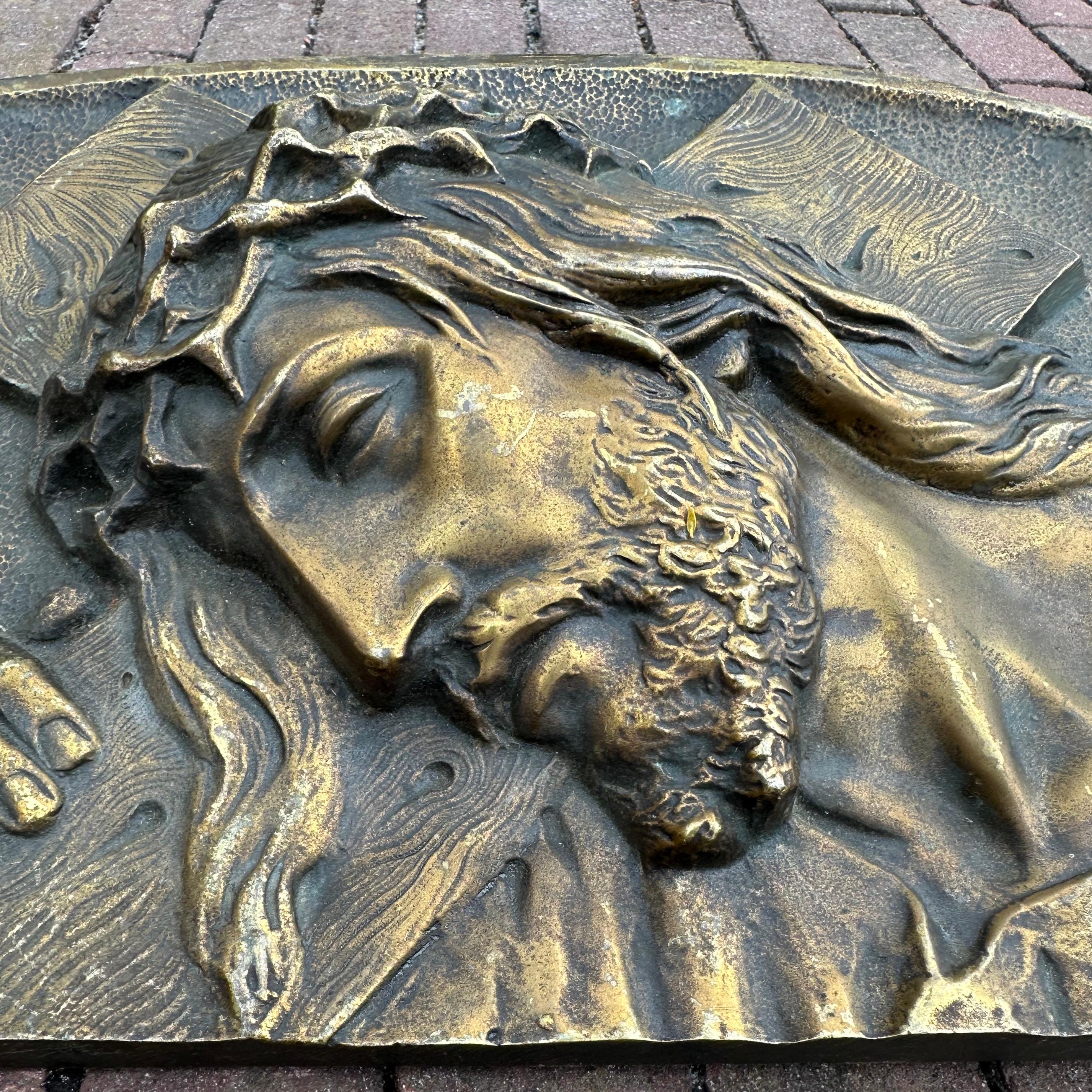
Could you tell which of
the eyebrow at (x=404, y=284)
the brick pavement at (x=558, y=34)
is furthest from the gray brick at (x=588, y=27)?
the eyebrow at (x=404, y=284)

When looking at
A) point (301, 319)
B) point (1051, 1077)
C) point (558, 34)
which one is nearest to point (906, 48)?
point (558, 34)

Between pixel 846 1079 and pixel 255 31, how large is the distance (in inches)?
137

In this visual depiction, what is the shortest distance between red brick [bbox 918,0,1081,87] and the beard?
2.82 m

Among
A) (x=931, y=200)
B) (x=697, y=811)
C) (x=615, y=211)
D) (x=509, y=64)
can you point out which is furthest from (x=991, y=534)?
(x=509, y=64)

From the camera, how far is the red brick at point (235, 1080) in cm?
166

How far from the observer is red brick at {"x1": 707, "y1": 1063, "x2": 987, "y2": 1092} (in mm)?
1688

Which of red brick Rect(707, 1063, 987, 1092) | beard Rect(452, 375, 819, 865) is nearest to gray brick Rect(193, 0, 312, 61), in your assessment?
beard Rect(452, 375, 819, 865)

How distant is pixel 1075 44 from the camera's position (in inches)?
145

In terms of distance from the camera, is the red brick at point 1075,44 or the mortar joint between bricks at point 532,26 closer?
the mortar joint between bricks at point 532,26

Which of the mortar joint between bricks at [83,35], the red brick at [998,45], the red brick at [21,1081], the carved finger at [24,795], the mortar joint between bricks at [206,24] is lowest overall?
the red brick at [21,1081]

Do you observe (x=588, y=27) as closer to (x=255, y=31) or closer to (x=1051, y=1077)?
(x=255, y=31)

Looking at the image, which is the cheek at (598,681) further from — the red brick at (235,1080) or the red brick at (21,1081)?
the red brick at (21,1081)

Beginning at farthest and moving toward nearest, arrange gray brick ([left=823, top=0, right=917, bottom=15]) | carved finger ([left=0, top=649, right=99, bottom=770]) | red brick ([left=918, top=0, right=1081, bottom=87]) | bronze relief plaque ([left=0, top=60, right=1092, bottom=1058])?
gray brick ([left=823, top=0, right=917, bottom=15]), red brick ([left=918, top=0, right=1081, bottom=87]), carved finger ([left=0, top=649, right=99, bottom=770]), bronze relief plaque ([left=0, top=60, right=1092, bottom=1058])

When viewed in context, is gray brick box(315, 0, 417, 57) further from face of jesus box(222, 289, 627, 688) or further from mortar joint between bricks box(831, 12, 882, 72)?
face of jesus box(222, 289, 627, 688)
